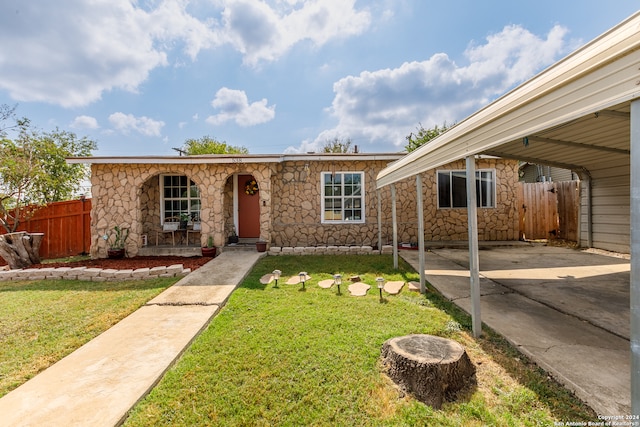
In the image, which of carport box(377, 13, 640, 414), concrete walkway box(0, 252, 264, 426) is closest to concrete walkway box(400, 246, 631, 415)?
carport box(377, 13, 640, 414)

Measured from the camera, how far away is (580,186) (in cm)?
891

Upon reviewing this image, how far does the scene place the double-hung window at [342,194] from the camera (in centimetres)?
925

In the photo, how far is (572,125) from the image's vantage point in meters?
3.98

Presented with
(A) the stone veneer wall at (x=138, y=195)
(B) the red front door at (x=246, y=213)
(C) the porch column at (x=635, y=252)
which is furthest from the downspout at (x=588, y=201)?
(B) the red front door at (x=246, y=213)

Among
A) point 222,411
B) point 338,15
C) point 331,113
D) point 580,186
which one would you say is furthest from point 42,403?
point 331,113

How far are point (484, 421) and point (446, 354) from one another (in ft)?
1.63

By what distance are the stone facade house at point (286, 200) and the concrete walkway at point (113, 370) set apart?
4.47m

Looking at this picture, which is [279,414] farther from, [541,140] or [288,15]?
[288,15]

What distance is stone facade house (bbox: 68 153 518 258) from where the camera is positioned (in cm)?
830

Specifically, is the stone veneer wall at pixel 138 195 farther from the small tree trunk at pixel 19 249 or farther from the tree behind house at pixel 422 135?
the tree behind house at pixel 422 135

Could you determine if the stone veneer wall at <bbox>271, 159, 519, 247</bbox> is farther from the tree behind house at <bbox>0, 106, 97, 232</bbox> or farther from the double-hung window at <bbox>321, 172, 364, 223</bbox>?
the tree behind house at <bbox>0, 106, 97, 232</bbox>

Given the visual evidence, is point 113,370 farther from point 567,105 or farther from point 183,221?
point 183,221

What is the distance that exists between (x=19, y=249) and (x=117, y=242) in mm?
2027

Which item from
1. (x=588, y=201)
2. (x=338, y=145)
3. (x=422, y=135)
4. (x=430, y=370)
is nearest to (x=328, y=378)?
(x=430, y=370)
